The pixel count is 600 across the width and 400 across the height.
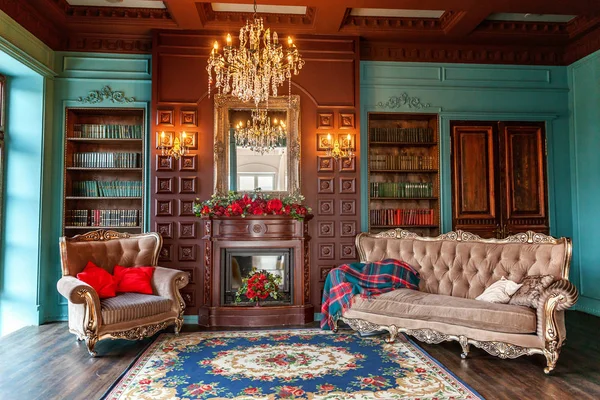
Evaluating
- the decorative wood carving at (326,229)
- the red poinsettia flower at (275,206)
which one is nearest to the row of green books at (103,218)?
the red poinsettia flower at (275,206)

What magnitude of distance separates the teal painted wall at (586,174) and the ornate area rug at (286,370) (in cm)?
304

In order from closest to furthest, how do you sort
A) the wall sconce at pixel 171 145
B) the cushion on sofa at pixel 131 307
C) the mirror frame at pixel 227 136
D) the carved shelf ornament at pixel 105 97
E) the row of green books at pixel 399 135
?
the cushion on sofa at pixel 131 307 < the wall sconce at pixel 171 145 < the mirror frame at pixel 227 136 < the carved shelf ornament at pixel 105 97 < the row of green books at pixel 399 135

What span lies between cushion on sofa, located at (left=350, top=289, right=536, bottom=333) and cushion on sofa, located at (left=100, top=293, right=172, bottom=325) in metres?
1.91

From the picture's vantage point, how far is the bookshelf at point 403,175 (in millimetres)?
5711

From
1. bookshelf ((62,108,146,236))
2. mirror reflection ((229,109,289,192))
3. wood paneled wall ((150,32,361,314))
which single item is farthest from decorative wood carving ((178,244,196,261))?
mirror reflection ((229,109,289,192))

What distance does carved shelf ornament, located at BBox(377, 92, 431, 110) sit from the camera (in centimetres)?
575

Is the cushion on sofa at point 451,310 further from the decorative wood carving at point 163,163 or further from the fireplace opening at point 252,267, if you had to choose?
the decorative wood carving at point 163,163

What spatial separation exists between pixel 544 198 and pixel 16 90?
6782 millimetres

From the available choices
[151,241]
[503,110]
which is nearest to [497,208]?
[503,110]

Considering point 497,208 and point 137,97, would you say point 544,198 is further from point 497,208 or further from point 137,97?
point 137,97

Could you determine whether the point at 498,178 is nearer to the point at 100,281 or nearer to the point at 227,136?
the point at 227,136

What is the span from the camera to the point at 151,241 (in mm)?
4875

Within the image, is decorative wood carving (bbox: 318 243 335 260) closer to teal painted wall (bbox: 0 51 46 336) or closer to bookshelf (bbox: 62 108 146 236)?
bookshelf (bbox: 62 108 146 236)

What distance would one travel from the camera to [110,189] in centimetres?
546
